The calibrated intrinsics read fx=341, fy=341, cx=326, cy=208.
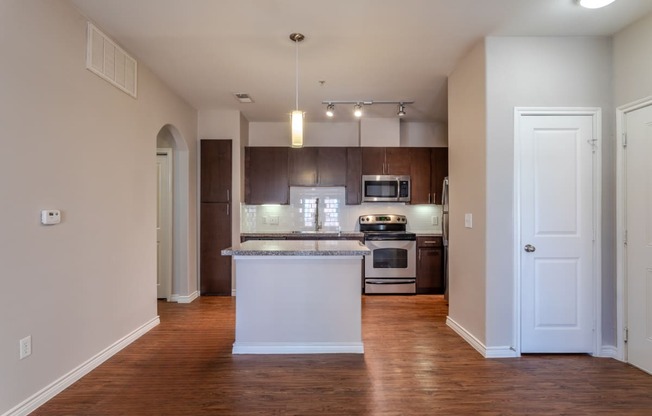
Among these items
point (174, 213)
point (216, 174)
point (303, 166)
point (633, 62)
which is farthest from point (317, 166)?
point (633, 62)

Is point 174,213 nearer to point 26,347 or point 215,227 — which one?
point 215,227

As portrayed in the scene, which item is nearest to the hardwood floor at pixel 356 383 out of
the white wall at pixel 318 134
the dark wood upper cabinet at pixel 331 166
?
the dark wood upper cabinet at pixel 331 166

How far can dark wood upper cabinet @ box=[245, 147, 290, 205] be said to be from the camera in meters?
5.12

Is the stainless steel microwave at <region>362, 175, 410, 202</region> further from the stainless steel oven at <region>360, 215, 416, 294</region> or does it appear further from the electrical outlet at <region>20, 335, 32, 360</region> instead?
the electrical outlet at <region>20, 335, 32, 360</region>

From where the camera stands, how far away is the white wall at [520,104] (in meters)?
2.81

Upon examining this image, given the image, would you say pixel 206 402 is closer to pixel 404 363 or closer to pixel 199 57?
pixel 404 363

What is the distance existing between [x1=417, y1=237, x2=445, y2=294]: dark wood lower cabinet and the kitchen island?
91.0 inches

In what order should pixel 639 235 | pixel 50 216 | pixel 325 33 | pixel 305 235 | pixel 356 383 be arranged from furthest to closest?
pixel 305 235 < pixel 325 33 < pixel 639 235 < pixel 356 383 < pixel 50 216

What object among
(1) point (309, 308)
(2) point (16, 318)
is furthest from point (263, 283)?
(2) point (16, 318)

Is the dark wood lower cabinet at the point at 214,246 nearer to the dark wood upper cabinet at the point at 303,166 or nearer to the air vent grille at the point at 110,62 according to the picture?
the dark wood upper cabinet at the point at 303,166

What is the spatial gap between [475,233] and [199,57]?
9.80 feet

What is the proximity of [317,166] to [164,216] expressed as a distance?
224 cm

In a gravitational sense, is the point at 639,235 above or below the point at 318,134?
below

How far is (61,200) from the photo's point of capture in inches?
90.7
